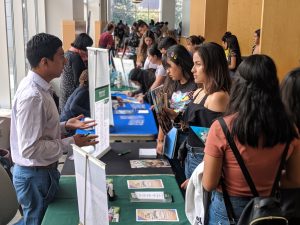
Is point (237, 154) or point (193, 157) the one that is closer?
point (237, 154)

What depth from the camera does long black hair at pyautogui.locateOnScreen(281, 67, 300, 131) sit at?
166cm

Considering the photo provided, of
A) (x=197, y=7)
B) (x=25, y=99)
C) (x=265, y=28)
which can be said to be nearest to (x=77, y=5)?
(x=197, y=7)

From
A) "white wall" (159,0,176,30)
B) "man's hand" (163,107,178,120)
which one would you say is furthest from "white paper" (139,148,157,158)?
"white wall" (159,0,176,30)

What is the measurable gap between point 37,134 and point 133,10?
18.4 metres

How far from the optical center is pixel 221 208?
1.69 meters

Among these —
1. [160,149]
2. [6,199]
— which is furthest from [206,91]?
[6,199]

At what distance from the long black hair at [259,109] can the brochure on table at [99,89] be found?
1168 mm

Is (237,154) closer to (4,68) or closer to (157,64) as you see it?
(157,64)

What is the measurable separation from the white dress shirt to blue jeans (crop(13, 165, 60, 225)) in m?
0.05

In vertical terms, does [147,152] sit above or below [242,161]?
below

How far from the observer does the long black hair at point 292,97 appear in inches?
65.2

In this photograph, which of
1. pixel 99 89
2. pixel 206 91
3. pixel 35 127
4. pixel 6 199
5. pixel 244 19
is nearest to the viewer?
pixel 35 127

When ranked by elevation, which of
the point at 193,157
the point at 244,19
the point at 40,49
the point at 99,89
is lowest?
the point at 193,157

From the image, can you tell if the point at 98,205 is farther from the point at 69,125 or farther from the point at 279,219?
the point at 69,125
